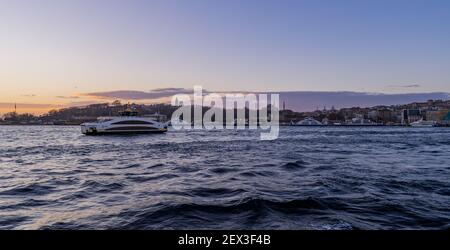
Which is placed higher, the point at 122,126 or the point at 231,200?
the point at 231,200

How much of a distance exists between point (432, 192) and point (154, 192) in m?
8.00

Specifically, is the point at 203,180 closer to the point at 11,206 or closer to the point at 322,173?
the point at 322,173

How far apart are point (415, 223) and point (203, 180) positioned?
7479mm

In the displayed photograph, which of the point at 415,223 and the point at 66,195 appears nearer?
the point at 415,223

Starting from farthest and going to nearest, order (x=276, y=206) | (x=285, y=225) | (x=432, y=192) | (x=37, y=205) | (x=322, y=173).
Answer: (x=322, y=173) < (x=432, y=192) < (x=37, y=205) < (x=276, y=206) < (x=285, y=225)

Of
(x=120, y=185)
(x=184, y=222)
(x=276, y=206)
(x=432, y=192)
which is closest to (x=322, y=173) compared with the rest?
(x=432, y=192)

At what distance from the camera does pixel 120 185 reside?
40.4ft

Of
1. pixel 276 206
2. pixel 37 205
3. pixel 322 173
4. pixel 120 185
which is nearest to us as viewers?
pixel 276 206

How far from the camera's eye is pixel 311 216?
7582mm

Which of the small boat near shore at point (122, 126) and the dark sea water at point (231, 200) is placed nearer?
the dark sea water at point (231, 200)

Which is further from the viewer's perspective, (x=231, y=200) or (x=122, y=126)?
(x=122, y=126)

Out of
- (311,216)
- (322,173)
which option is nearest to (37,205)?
(311,216)

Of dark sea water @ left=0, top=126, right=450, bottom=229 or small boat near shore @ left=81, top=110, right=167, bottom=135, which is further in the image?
small boat near shore @ left=81, top=110, right=167, bottom=135

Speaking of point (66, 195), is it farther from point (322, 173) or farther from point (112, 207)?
point (322, 173)
